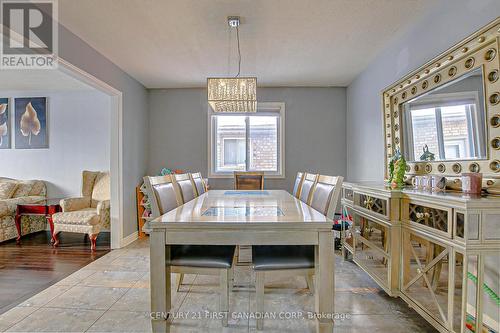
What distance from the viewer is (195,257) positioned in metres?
1.65

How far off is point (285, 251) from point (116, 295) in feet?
4.93

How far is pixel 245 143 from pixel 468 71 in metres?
3.14

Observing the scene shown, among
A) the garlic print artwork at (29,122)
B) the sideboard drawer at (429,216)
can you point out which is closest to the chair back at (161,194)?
the sideboard drawer at (429,216)

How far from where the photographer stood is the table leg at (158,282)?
1363 millimetres

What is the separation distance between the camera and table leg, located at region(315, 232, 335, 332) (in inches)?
52.5

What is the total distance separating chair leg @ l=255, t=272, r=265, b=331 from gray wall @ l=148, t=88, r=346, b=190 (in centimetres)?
278

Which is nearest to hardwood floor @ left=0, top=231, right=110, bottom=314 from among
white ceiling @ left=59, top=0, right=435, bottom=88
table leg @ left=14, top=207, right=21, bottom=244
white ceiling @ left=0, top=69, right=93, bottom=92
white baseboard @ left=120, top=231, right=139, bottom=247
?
table leg @ left=14, top=207, right=21, bottom=244

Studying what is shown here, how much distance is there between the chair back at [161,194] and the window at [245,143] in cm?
226

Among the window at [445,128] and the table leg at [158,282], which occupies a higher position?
the window at [445,128]

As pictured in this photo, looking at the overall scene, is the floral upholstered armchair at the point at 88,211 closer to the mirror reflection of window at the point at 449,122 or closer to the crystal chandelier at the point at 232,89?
the crystal chandelier at the point at 232,89

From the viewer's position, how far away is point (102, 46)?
9.29 feet

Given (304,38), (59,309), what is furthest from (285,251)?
(304,38)

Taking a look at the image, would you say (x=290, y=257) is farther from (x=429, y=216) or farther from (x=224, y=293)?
(x=429, y=216)

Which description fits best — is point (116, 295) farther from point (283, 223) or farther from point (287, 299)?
point (283, 223)
